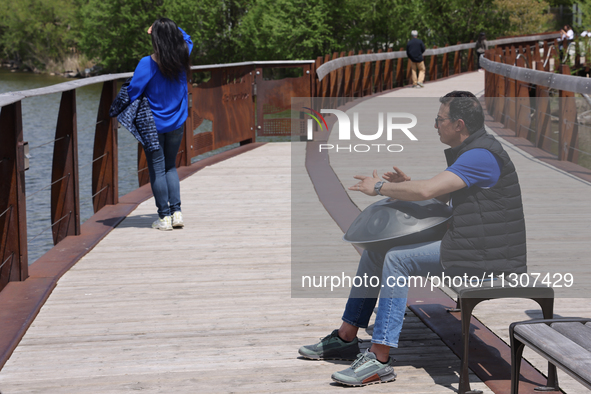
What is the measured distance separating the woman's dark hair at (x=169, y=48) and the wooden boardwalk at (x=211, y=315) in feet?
4.27

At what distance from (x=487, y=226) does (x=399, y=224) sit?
0.39 m


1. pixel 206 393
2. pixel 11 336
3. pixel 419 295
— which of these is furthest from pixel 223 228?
pixel 206 393

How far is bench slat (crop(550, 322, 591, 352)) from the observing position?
2.76 m

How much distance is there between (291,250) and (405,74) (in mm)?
20823

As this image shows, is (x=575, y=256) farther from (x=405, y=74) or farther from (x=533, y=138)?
(x=405, y=74)

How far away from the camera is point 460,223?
338cm

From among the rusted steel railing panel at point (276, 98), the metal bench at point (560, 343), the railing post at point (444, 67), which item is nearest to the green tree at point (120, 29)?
the railing post at point (444, 67)

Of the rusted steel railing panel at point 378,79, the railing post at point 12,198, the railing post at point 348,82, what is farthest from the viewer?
the rusted steel railing panel at point 378,79

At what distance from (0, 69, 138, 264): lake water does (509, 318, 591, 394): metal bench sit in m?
3.33

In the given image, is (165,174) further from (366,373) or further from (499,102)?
(499,102)

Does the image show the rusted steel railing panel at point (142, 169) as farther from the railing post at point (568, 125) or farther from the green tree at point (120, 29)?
the green tree at point (120, 29)

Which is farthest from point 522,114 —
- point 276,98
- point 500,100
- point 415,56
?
point 415,56

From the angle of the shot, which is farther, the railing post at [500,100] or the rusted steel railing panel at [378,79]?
the rusted steel railing panel at [378,79]

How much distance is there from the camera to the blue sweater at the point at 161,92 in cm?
619
